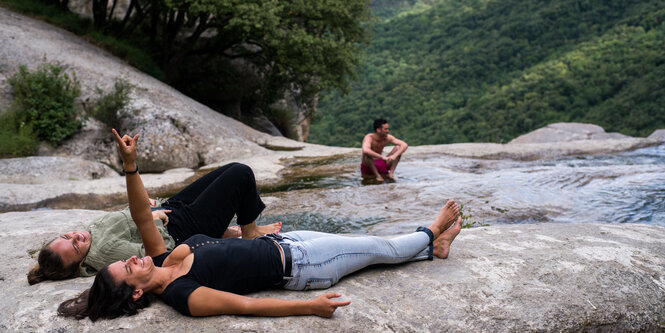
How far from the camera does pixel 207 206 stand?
12.7 ft

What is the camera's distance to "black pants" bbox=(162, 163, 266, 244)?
12.5 ft

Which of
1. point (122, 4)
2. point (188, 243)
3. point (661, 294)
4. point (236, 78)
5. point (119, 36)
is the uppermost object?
point (122, 4)

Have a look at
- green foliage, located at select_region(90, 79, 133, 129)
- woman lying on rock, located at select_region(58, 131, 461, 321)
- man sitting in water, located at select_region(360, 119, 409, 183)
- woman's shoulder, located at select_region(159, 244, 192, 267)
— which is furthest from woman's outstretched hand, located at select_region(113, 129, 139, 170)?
green foliage, located at select_region(90, 79, 133, 129)

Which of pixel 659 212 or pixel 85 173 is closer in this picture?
pixel 659 212

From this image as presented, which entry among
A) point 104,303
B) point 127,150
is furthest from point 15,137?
point 104,303

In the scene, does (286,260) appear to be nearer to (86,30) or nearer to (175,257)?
(175,257)

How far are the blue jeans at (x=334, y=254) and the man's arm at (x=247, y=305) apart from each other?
13.9 inches

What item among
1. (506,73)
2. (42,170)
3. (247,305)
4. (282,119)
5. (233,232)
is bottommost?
(42,170)

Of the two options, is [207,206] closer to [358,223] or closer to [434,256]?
[434,256]

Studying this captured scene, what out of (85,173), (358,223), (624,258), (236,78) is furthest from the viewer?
(236,78)

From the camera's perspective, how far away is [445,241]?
373cm

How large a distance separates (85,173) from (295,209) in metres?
5.00

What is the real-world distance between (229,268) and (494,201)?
4463 mm

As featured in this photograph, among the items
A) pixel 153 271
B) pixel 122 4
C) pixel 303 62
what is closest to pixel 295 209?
pixel 153 271
